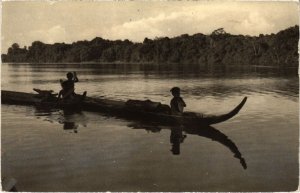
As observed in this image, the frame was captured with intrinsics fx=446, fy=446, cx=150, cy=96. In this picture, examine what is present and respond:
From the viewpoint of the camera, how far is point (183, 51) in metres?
66.6

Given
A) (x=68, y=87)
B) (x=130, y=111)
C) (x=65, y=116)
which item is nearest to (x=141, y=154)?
(x=130, y=111)

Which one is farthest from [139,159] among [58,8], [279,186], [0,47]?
[58,8]

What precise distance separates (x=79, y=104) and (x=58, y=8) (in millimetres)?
3917

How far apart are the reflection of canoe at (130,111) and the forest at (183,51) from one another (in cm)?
3372

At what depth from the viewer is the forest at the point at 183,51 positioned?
49344 millimetres

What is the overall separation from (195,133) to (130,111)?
2.29m

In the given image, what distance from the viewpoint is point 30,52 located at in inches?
2926

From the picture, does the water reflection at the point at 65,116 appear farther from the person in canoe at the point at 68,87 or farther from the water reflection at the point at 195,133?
the water reflection at the point at 195,133

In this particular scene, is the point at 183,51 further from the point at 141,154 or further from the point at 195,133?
the point at 141,154

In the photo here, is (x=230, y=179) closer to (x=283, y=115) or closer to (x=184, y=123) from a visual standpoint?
(x=184, y=123)

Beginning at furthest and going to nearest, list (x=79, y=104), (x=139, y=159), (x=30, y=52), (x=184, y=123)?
(x=30, y=52) < (x=79, y=104) < (x=184, y=123) < (x=139, y=159)

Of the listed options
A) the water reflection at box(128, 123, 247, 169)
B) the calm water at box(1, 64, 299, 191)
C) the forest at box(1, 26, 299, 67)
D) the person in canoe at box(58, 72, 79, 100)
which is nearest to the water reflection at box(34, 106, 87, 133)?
the calm water at box(1, 64, 299, 191)

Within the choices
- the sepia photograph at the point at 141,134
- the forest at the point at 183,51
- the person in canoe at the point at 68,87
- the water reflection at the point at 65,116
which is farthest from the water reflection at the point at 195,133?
the forest at the point at 183,51

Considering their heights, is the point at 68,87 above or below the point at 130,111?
Result: above
